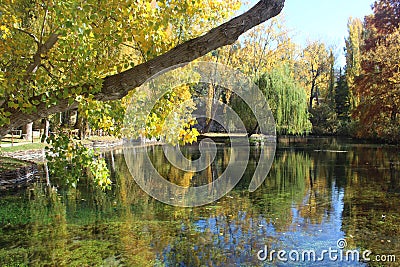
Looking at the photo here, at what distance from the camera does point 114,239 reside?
6.39m

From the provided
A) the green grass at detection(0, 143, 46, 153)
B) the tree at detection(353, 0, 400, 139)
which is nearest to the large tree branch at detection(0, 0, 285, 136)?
the green grass at detection(0, 143, 46, 153)

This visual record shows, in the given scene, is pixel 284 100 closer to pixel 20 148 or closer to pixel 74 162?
pixel 20 148

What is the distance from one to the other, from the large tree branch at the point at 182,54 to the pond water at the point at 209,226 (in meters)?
2.79

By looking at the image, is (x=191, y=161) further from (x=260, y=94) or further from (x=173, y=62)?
(x=173, y=62)

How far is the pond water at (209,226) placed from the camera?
219 inches

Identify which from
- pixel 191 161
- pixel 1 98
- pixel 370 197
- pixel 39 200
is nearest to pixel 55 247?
pixel 1 98

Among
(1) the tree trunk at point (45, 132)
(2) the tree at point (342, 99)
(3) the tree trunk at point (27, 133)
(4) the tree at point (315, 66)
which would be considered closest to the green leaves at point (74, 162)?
(1) the tree trunk at point (45, 132)

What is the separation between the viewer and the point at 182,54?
3096 millimetres

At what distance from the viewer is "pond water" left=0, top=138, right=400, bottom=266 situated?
557 centimetres

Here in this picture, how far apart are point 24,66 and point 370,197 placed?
7.95 metres

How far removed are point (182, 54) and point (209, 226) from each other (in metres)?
4.58

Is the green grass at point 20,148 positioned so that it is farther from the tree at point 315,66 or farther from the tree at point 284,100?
the tree at point 315,66

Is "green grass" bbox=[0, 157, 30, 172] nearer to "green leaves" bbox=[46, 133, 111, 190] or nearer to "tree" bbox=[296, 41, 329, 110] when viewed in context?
"green leaves" bbox=[46, 133, 111, 190]

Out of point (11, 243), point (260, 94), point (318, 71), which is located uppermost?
point (318, 71)
